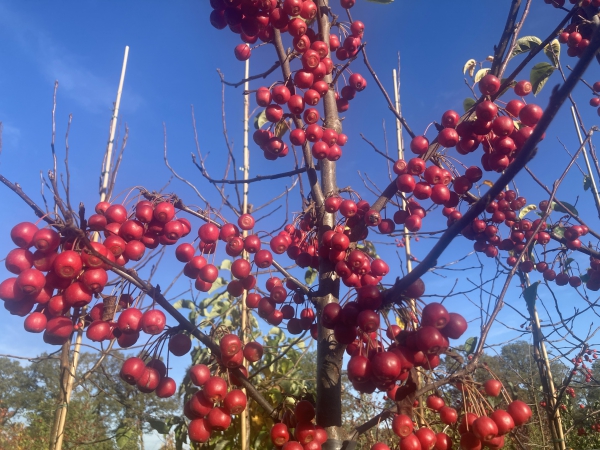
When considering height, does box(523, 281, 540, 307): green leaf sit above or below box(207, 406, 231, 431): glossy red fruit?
above

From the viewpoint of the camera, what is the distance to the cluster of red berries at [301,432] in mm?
1875

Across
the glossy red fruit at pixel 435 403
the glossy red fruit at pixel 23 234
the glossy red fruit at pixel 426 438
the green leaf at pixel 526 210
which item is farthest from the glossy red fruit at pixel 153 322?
the green leaf at pixel 526 210

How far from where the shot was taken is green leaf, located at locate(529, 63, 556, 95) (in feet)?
9.89

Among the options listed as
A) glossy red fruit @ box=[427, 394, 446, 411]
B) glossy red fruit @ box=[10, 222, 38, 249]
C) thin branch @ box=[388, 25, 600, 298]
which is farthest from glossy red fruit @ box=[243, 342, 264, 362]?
glossy red fruit @ box=[10, 222, 38, 249]

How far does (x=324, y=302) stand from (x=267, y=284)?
1.46 ft

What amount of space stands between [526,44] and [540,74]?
261 mm

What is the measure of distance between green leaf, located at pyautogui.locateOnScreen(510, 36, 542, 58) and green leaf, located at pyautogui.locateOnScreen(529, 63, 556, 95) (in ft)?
0.50

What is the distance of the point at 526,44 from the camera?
9.86 feet

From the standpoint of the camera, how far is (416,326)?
193 cm

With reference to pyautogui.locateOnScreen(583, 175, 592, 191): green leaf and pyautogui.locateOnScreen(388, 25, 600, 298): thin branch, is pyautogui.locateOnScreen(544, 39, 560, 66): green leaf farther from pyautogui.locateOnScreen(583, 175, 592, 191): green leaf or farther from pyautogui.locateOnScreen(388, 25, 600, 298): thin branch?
pyautogui.locateOnScreen(388, 25, 600, 298): thin branch

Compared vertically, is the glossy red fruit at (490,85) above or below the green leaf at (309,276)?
below

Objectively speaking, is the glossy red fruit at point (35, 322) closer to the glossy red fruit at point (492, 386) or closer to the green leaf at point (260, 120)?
the green leaf at point (260, 120)

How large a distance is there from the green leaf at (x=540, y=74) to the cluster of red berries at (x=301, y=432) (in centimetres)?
295

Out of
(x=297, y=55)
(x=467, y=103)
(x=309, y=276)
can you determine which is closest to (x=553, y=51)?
(x=467, y=103)
